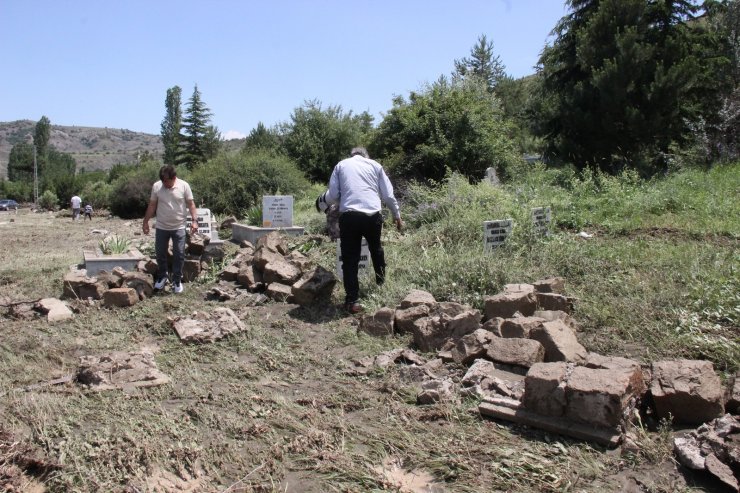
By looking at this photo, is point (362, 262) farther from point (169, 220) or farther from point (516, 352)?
point (516, 352)

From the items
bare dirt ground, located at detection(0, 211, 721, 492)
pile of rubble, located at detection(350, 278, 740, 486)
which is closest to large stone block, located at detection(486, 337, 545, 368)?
pile of rubble, located at detection(350, 278, 740, 486)

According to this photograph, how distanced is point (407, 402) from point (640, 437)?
1411mm

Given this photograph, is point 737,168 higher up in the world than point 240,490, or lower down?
higher up

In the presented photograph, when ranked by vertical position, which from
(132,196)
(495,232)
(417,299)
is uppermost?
(132,196)

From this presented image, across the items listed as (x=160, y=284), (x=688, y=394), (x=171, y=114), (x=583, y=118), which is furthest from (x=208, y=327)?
(x=171, y=114)

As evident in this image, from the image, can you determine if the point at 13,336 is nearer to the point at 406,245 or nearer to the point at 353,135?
the point at 406,245

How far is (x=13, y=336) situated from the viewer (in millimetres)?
5926

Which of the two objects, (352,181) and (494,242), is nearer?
(352,181)

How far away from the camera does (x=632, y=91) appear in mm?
17109

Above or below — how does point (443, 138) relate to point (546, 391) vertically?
above

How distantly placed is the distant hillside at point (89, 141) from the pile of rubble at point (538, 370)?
13449 cm

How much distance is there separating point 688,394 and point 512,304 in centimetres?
193

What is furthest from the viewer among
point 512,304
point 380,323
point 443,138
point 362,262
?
point 443,138

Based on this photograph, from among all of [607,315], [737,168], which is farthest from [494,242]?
[737,168]
